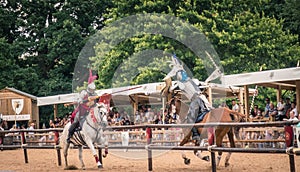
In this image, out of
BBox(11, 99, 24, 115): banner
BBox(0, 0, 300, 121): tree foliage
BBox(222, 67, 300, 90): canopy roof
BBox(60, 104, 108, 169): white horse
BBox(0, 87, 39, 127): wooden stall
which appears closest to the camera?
BBox(60, 104, 108, 169): white horse

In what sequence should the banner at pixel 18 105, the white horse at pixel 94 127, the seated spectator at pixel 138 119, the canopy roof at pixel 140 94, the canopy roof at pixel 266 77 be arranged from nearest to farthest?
the white horse at pixel 94 127 → the canopy roof at pixel 266 77 → the canopy roof at pixel 140 94 → the seated spectator at pixel 138 119 → the banner at pixel 18 105

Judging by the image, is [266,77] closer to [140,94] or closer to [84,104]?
[140,94]

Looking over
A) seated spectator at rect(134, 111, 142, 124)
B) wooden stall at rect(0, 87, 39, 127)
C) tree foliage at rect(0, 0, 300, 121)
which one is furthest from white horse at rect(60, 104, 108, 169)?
wooden stall at rect(0, 87, 39, 127)

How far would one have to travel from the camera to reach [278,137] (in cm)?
1770

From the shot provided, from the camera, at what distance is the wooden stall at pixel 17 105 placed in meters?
32.3

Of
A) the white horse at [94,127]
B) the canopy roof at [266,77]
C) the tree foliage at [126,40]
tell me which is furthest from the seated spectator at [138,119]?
the white horse at [94,127]

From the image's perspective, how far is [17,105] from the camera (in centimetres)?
3225

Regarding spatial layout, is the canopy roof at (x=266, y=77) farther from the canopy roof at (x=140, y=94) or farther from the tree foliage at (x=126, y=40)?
the tree foliage at (x=126, y=40)

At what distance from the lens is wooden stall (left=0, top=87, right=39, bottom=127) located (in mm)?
32312

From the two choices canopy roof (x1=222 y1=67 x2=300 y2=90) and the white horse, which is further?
canopy roof (x1=222 y1=67 x2=300 y2=90)

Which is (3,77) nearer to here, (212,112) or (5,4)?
(5,4)

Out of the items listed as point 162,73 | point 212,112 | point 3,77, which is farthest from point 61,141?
point 3,77

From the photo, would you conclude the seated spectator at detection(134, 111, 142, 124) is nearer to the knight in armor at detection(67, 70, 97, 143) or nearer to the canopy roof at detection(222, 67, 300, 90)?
the canopy roof at detection(222, 67, 300, 90)

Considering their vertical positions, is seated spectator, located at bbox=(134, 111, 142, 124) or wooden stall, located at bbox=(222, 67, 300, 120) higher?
wooden stall, located at bbox=(222, 67, 300, 120)
